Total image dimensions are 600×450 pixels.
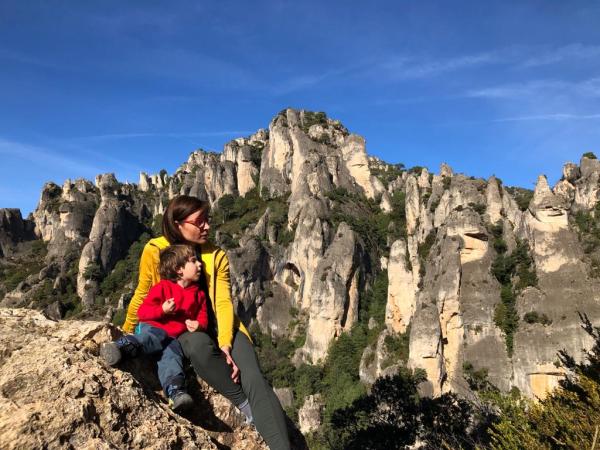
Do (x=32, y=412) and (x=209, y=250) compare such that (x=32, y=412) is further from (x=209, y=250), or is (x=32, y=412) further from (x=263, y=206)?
(x=263, y=206)

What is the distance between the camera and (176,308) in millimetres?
3215

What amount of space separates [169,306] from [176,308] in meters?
0.07

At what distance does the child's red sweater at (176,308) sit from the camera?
3.19 meters

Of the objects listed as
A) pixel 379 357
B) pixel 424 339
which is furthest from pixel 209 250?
pixel 379 357

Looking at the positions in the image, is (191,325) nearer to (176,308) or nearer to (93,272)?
(176,308)

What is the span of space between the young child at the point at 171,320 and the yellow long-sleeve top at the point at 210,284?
105 millimetres

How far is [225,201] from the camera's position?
71500mm

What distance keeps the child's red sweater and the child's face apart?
90mm

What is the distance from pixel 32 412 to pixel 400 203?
2443 inches

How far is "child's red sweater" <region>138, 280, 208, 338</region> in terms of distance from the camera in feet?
10.5

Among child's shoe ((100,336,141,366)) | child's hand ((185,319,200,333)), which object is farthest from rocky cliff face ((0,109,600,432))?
child's shoe ((100,336,141,366))

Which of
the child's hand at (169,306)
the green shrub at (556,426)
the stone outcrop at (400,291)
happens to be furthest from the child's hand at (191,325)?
the stone outcrop at (400,291)

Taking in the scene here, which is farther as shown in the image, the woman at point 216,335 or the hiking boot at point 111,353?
the woman at point 216,335

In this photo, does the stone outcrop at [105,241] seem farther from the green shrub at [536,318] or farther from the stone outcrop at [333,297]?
the green shrub at [536,318]
